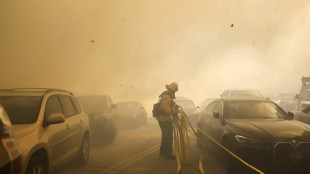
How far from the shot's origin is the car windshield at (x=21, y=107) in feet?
16.2

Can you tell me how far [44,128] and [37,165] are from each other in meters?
0.67

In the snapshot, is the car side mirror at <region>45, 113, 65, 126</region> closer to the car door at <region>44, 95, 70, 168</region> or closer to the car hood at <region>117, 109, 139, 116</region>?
the car door at <region>44, 95, 70, 168</region>

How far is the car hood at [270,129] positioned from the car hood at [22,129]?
3.83 m

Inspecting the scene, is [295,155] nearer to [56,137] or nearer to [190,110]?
[56,137]

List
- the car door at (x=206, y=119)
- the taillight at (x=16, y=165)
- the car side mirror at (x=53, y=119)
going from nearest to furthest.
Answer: the taillight at (x=16, y=165) → the car side mirror at (x=53, y=119) → the car door at (x=206, y=119)

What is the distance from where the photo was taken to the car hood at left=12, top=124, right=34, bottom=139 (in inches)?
163

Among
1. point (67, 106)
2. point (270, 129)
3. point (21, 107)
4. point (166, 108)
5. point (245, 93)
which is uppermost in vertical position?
point (21, 107)

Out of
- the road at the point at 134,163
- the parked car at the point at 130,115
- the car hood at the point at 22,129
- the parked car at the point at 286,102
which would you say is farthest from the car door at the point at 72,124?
the parked car at the point at 286,102

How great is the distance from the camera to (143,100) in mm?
60500

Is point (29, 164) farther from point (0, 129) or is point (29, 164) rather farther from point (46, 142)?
point (0, 129)

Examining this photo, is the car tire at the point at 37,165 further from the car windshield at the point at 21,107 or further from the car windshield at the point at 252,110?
the car windshield at the point at 252,110

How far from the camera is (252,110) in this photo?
7441mm

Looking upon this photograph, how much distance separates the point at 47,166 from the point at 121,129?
37.1 feet

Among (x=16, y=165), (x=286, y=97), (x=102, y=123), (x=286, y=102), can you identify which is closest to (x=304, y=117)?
(x=102, y=123)
